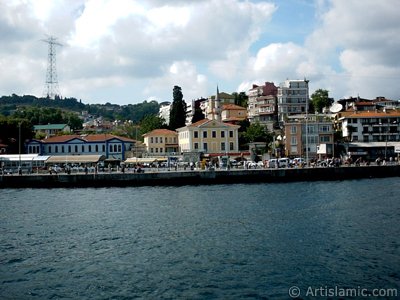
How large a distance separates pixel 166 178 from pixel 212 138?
82.4ft

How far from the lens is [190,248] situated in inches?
984

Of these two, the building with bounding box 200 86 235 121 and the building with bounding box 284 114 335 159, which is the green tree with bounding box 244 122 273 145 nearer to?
the building with bounding box 284 114 335 159

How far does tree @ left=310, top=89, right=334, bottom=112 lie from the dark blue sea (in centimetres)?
6433

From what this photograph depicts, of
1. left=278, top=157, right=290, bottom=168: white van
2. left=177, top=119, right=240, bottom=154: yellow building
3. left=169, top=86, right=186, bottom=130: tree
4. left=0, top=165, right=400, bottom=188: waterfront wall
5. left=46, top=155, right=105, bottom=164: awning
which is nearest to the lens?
left=0, top=165, right=400, bottom=188: waterfront wall

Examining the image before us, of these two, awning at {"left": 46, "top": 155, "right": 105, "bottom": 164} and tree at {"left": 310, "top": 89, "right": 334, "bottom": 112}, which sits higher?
tree at {"left": 310, "top": 89, "right": 334, "bottom": 112}

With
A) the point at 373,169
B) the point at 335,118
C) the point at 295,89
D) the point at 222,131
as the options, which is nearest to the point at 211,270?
the point at 373,169

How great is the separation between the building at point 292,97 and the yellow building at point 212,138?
74.1 feet

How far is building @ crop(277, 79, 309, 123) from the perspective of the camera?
104 meters

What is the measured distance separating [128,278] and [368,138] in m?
74.1

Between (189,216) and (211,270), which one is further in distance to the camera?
(189,216)

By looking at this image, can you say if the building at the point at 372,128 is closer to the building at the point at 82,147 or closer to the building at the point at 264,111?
the building at the point at 264,111

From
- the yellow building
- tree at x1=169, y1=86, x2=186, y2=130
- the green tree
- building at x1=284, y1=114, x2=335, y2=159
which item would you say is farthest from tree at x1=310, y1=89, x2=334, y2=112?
the yellow building

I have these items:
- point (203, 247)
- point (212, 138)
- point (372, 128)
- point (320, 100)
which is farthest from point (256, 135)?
point (203, 247)

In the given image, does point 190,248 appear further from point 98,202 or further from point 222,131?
point 222,131
